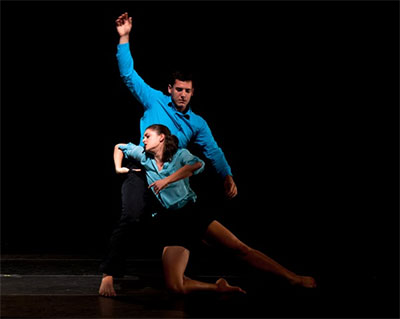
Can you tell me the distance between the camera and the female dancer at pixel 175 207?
10.2ft

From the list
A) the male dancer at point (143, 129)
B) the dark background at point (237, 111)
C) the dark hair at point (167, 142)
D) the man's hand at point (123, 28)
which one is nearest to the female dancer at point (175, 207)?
the dark hair at point (167, 142)

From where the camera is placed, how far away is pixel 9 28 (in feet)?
17.8

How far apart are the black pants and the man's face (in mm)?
481

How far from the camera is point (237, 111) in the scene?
5.63 m

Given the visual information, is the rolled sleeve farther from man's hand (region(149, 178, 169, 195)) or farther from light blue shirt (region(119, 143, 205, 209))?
man's hand (region(149, 178, 169, 195))

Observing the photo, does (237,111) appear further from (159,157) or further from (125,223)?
(125,223)

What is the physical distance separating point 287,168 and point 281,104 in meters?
0.60

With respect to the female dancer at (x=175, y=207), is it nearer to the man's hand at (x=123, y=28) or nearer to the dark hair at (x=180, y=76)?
the dark hair at (x=180, y=76)

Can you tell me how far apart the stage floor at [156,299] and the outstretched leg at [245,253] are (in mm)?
61

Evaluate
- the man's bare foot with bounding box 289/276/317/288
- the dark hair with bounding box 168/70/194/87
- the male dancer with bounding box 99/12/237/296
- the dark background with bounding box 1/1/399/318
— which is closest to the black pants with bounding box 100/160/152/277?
the male dancer with bounding box 99/12/237/296

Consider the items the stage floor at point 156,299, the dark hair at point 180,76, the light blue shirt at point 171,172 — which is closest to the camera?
the stage floor at point 156,299

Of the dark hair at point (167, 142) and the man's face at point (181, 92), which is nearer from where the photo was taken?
the dark hair at point (167, 142)

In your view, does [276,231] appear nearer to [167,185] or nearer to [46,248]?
[46,248]

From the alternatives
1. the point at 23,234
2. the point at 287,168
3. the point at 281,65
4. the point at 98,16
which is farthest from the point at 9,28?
the point at 287,168
